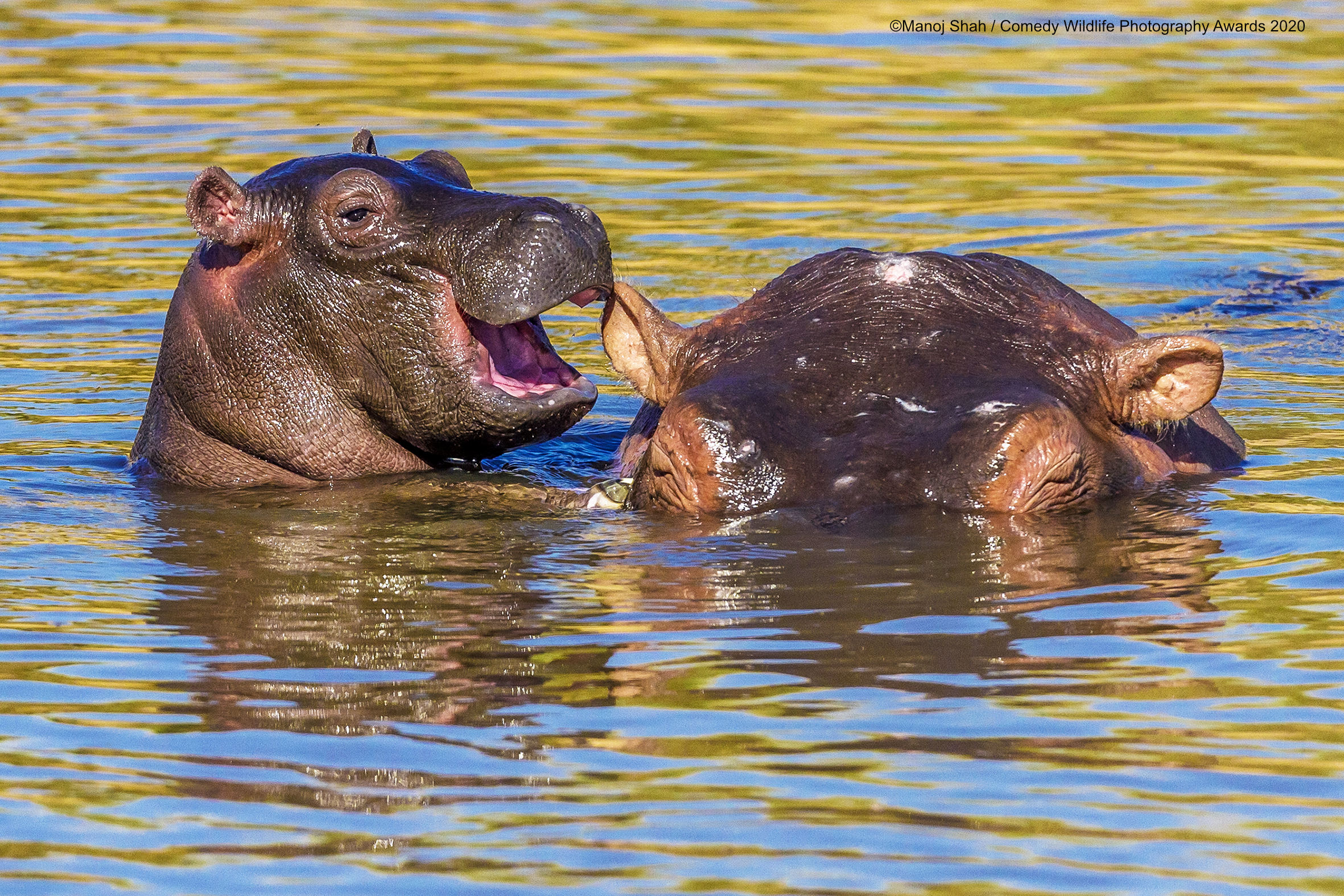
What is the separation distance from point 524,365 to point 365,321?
65 cm

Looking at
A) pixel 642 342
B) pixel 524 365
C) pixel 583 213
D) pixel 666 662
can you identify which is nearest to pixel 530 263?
pixel 583 213

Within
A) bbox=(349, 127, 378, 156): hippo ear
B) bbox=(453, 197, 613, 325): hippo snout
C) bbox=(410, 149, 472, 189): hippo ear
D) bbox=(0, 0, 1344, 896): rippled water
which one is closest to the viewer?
bbox=(0, 0, 1344, 896): rippled water

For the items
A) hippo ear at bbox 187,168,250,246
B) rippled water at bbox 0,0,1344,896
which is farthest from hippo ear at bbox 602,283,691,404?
hippo ear at bbox 187,168,250,246

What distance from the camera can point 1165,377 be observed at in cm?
754

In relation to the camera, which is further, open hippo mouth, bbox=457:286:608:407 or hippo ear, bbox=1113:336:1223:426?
open hippo mouth, bbox=457:286:608:407

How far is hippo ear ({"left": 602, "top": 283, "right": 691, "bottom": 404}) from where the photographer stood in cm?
809

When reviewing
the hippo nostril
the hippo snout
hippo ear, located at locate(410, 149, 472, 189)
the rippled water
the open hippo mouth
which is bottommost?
the rippled water

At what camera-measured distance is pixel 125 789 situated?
484 centimetres

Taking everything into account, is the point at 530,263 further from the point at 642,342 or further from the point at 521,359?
the point at 521,359

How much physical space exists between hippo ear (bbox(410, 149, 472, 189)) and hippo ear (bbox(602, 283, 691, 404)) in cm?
93

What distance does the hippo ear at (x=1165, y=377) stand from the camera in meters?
7.38

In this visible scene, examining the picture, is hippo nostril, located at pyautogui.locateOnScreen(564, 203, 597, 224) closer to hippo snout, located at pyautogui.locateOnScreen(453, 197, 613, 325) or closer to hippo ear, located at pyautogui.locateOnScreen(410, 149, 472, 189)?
hippo snout, located at pyautogui.locateOnScreen(453, 197, 613, 325)

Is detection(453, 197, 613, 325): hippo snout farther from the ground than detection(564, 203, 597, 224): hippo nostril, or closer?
closer

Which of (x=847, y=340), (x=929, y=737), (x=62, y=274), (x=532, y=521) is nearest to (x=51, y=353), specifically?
(x=62, y=274)
